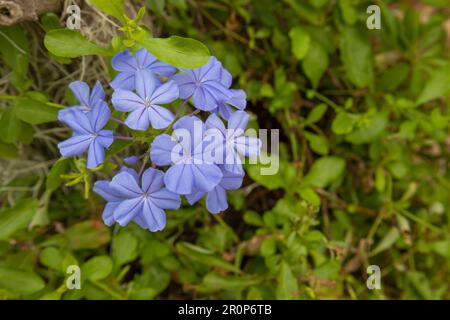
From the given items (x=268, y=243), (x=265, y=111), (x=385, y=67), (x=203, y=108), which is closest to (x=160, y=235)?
(x=268, y=243)

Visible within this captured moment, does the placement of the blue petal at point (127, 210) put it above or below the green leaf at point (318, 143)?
below

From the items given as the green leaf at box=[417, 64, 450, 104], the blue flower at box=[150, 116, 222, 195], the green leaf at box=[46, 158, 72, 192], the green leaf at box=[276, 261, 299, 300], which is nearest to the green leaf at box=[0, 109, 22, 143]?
the green leaf at box=[46, 158, 72, 192]

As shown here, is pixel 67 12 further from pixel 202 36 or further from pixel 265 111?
pixel 265 111

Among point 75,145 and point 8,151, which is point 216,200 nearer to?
point 75,145

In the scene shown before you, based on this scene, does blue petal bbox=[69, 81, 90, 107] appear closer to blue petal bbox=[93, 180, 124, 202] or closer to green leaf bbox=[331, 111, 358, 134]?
blue petal bbox=[93, 180, 124, 202]

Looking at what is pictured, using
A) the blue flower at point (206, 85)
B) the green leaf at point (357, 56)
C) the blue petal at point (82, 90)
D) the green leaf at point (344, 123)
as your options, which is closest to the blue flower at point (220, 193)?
the blue flower at point (206, 85)

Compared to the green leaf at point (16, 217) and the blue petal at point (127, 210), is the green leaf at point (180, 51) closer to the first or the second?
the blue petal at point (127, 210)

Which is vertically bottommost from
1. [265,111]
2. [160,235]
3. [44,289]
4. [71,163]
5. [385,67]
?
[44,289]
